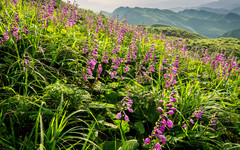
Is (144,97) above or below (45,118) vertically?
above

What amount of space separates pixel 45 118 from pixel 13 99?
452 millimetres

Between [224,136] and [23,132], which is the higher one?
[23,132]

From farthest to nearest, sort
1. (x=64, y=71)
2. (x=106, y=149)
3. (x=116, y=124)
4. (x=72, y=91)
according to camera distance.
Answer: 1. (x=64, y=71)
2. (x=116, y=124)
3. (x=72, y=91)
4. (x=106, y=149)

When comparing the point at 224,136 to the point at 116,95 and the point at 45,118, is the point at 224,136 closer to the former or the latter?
the point at 116,95

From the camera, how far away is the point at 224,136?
7.99 ft

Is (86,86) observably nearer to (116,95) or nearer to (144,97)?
(116,95)

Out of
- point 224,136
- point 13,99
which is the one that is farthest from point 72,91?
point 224,136

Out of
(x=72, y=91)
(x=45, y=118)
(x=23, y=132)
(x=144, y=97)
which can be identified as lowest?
(x=23, y=132)

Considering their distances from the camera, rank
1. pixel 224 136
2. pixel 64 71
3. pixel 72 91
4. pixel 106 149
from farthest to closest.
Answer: pixel 64 71 → pixel 224 136 → pixel 72 91 → pixel 106 149

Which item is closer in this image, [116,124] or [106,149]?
[106,149]

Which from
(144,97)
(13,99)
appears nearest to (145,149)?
(144,97)

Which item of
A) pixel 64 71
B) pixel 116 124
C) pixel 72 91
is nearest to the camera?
pixel 72 91

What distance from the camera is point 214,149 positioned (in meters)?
2.10

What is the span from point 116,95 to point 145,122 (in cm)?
66
